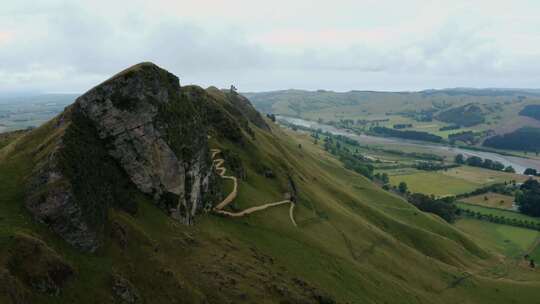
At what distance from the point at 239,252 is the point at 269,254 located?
1093 centimetres

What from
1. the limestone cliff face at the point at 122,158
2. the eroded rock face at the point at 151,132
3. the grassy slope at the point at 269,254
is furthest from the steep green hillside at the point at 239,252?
the eroded rock face at the point at 151,132

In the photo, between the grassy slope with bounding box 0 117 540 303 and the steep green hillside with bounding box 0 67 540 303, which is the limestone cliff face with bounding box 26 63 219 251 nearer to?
the steep green hillside with bounding box 0 67 540 303

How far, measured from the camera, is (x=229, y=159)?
11312 centimetres

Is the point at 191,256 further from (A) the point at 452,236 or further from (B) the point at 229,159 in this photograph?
(A) the point at 452,236

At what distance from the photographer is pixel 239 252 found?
75625 mm

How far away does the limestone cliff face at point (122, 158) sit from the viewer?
170ft

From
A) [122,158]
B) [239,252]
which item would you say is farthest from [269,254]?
[122,158]

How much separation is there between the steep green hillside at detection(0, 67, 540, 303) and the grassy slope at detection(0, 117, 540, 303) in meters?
0.24

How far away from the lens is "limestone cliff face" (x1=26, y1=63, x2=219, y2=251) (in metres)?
51.8

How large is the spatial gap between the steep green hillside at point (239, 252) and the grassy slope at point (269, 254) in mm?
244

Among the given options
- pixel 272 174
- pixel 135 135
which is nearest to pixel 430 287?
pixel 272 174

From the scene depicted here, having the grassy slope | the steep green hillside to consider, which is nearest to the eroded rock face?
the steep green hillside

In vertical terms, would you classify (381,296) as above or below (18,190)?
below

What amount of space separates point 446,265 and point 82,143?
120274mm
